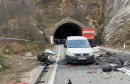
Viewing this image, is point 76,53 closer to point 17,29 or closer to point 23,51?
point 23,51

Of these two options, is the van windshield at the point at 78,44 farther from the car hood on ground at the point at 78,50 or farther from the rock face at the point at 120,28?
the rock face at the point at 120,28

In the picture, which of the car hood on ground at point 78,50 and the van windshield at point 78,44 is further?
the van windshield at point 78,44

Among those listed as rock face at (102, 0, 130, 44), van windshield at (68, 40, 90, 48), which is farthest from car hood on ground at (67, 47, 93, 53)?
rock face at (102, 0, 130, 44)

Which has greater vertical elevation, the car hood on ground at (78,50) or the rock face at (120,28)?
the rock face at (120,28)

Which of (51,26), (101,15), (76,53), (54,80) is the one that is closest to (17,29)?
(76,53)

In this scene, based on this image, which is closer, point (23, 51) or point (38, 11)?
point (23, 51)

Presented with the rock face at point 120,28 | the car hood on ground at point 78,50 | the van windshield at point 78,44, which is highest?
the rock face at point 120,28

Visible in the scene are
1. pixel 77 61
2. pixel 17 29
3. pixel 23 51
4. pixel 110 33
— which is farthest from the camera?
pixel 110 33

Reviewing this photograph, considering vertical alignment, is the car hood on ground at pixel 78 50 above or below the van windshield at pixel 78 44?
below

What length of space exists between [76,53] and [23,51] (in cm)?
636

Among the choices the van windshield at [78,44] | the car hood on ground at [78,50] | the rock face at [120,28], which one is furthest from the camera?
the rock face at [120,28]

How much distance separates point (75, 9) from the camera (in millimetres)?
42500

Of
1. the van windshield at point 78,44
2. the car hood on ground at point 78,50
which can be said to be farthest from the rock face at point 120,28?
the car hood on ground at point 78,50

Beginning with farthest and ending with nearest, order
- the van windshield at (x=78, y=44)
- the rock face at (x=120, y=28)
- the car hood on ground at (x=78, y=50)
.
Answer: the rock face at (x=120, y=28) < the van windshield at (x=78, y=44) < the car hood on ground at (x=78, y=50)
